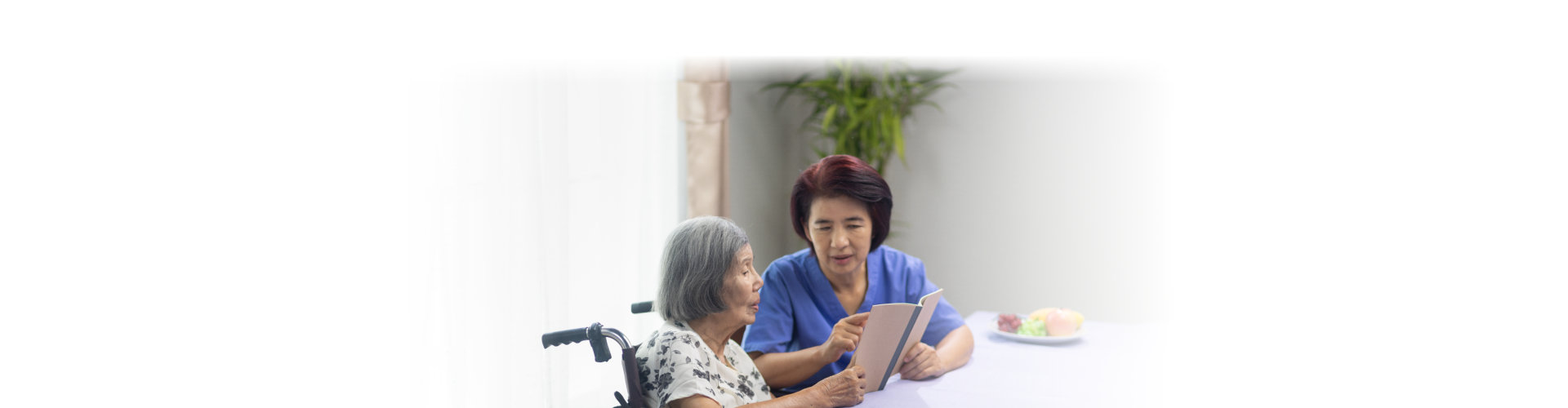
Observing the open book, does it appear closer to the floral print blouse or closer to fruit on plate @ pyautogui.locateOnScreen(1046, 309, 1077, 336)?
the floral print blouse

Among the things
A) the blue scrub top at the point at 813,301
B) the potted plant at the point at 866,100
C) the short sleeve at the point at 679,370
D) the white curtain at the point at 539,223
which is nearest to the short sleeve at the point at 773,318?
the blue scrub top at the point at 813,301

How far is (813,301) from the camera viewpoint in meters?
2.11

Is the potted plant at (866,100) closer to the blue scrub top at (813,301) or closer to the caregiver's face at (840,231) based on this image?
the blue scrub top at (813,301)

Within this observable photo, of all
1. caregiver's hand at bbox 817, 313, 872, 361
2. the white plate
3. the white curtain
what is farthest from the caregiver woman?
the white curtain

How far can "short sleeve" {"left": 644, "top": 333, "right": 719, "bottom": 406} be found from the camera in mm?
1591

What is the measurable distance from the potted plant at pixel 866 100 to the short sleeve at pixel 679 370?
214cm

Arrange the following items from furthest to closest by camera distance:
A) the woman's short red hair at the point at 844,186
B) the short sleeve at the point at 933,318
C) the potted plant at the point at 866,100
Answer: the potted plant at the point at 866,100 < the short sleeve at the point at 933,318 < the woman's short red hair at the point at 844,186

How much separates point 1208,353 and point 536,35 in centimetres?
164

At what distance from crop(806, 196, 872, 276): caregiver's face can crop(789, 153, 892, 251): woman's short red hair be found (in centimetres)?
1

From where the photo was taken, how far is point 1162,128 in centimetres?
376

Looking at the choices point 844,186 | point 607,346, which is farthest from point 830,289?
point 607,346

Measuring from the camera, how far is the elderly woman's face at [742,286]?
165 centimetres

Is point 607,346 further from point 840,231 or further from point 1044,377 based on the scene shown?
point 1044,377

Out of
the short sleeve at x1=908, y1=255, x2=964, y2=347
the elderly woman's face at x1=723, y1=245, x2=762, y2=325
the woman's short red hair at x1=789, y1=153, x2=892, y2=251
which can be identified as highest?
the woman's short red hair at x1=789, y1=153, x2=892, y2=251
